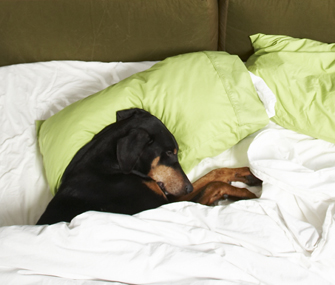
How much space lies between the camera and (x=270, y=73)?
1.95m

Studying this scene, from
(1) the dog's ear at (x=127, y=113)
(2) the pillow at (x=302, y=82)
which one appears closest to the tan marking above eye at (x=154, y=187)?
(1) the dog's ear at (x=127, y=113)

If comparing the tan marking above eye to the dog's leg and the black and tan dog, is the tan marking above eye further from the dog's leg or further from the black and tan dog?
the dog's leg

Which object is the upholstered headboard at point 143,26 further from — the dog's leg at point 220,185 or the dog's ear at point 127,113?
the dog's leg at point 220,185

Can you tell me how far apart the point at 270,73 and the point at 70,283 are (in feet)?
4.84

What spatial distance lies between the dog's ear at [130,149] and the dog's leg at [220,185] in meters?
0.32

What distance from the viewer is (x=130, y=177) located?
158cm

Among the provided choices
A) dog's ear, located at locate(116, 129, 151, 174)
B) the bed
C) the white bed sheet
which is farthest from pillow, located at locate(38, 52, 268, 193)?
dog's ear, located at locate(116, 129, 151, 174)

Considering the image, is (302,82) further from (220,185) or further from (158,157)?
(158,157)

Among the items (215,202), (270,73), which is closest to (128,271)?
(215,202)

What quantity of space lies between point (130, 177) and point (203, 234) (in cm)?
43

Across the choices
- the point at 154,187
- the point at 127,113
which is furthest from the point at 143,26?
the point at 154,187

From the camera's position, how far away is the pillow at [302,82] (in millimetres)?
1817

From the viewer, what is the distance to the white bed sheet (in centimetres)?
123

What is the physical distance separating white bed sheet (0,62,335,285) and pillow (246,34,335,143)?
3.9 inches
